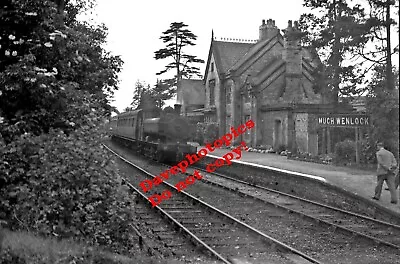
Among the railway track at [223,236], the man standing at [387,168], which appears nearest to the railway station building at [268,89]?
the man standing at [387,168]

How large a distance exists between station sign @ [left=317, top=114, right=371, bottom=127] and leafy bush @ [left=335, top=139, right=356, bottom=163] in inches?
33.5

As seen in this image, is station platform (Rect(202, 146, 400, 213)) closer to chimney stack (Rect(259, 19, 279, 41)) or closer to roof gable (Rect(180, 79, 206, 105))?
chimney stack (Rect(259, 19, 279, 41))

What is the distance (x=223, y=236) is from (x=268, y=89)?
25175 mm

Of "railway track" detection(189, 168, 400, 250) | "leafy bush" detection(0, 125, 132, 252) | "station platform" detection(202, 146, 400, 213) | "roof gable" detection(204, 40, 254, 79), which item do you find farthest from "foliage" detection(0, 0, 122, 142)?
"roof gable" detection(204, 40, 254, 79)

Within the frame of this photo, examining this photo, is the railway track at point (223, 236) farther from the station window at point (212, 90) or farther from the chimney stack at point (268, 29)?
the chimney stack at point (268, 29)

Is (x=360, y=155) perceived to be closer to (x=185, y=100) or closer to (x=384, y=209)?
(x=384, y=209)

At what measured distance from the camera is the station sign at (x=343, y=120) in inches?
721

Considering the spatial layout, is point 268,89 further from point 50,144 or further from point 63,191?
point 63,191

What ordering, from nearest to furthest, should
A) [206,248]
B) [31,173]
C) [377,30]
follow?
[31,173]
[206,248]
[377,30]

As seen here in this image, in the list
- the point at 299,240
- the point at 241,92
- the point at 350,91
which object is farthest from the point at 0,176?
the point at 241,92

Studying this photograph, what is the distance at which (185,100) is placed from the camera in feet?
168

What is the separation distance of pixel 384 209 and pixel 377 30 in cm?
932

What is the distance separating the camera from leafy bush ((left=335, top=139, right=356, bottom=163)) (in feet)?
64.9

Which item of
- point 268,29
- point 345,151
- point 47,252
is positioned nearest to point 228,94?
point 268,29
